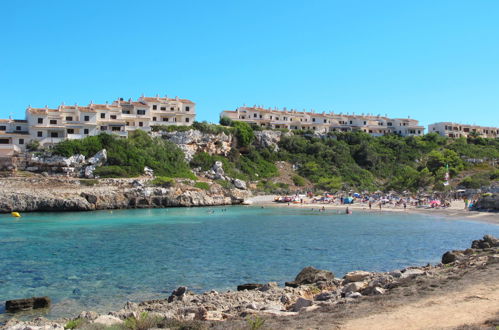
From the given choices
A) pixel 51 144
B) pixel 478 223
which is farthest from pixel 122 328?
pixel 51 144

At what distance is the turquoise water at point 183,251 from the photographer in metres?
14.5

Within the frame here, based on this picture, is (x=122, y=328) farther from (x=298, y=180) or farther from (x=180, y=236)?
(x=298, y=180)

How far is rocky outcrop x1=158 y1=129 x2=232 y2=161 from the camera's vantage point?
203ft

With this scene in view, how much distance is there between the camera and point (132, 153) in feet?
177

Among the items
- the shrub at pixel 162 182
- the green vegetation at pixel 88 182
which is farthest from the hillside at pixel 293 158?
Result: the shrub at pixel 162 182

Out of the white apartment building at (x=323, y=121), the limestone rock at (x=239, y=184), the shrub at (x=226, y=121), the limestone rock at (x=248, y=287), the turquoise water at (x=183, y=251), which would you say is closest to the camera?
the limestone rock at (x=248, y=287)

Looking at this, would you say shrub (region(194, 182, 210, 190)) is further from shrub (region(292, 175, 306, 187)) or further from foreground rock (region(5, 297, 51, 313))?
foreground rock (region(5, 297, 51, 313))

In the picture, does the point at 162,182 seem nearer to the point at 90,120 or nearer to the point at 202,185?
the point at 202,185

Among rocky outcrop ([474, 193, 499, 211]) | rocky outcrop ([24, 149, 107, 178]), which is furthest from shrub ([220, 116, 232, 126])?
rocky outcrop ([474, 193, 499, 211])

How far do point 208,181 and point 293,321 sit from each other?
49.1 m

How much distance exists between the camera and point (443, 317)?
8016 mm

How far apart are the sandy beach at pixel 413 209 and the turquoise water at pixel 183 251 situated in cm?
365

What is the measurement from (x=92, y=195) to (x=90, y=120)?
17491 millimetres

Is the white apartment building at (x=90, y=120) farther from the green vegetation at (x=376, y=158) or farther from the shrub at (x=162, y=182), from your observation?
the green vegetation at (x=376, y=158)
